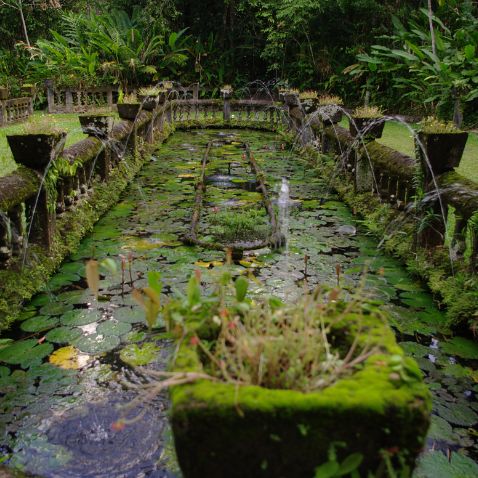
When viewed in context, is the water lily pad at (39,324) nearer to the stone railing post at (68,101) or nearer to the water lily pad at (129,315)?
the water lily pad at (129,315)

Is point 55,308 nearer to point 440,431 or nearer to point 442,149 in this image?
point 440,431

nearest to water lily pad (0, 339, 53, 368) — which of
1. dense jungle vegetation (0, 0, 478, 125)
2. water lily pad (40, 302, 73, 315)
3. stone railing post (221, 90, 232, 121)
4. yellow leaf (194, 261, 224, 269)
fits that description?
water lily pad (40, 302, 73, 315)

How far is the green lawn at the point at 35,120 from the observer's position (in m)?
5.53

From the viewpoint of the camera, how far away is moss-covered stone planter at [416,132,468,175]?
4.58 m

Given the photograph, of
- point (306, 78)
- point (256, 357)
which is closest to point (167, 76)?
point (306, 78)

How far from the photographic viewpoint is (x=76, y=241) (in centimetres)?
529

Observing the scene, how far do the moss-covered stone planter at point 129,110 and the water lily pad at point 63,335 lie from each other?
6.06m

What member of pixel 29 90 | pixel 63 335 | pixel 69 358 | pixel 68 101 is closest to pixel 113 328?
pixel 63 335

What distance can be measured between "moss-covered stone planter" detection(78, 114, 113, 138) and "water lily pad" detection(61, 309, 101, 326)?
11.5ft

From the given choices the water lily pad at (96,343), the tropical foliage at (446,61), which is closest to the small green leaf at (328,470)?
the water lily pad at (96,343)

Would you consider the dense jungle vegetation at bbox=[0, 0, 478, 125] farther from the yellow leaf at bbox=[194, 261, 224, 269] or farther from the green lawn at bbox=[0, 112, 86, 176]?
the yellow leaf at bbox=[194, 261, 224, 269]

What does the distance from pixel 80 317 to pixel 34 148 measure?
1579 millimetres

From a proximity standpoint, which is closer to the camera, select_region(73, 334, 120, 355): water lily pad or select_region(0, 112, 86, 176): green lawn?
select_region(73, 334, 120, 355): water lily pad

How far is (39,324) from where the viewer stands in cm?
369
